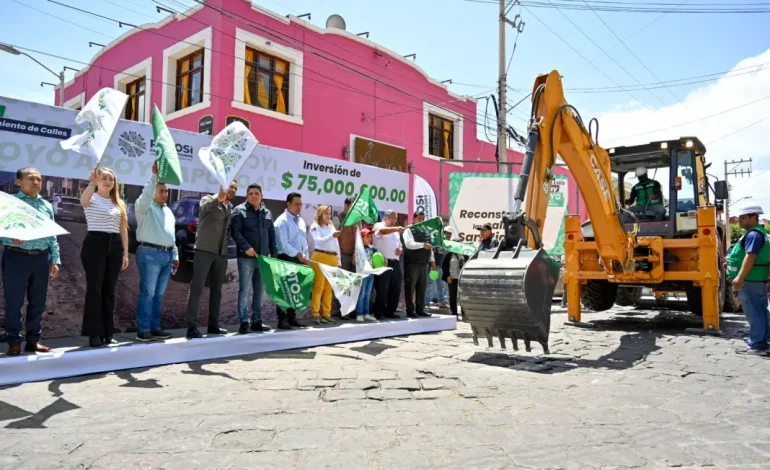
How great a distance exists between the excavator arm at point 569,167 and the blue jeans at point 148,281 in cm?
385

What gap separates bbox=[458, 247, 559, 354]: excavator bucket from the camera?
475 cm

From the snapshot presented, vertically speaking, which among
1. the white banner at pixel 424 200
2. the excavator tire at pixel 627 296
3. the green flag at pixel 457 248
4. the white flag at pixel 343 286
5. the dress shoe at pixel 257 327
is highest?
the white banner at pixel 424 200

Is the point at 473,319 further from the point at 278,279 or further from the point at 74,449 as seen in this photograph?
the point at 74,449

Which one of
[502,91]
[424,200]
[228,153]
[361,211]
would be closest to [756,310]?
[361,211]

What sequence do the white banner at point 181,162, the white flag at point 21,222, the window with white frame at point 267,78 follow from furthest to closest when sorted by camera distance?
the window with white frame at point 267,78 < the white banner at point 181,162 < the white flag at point 21,222

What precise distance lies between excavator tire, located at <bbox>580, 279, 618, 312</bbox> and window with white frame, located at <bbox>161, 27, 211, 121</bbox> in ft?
32.8

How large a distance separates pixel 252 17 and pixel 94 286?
10770 millimetres

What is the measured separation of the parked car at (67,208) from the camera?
552 cm

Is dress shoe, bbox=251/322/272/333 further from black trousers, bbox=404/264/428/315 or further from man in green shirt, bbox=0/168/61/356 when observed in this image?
black trousers, bbox=404/264/428/315

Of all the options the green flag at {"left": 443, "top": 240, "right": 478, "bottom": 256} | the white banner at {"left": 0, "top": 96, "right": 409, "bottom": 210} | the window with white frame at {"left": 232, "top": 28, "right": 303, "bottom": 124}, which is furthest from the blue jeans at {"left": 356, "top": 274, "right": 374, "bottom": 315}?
the window with white frame at {"left": 232, "top": 28, "right": 303, "bottom": 124}

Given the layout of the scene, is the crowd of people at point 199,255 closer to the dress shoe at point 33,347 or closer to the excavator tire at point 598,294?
the dress shoe at point 33,347

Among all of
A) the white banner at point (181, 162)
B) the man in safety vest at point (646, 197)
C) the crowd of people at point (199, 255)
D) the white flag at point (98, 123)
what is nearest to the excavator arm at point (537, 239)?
the man in safety vest at point (646, 197)

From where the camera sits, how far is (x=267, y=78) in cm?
1452

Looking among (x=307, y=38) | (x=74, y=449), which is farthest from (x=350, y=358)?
(x=307, y=38)
